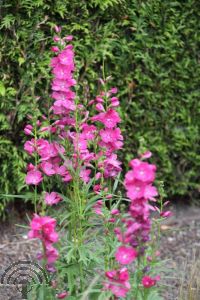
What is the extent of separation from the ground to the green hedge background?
281 mm

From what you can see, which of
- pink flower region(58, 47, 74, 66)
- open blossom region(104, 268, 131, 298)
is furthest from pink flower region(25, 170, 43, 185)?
open blossom region(104, 268, 131, 298)

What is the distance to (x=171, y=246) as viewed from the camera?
16.4ft

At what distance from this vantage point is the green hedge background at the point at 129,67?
457 centimetres

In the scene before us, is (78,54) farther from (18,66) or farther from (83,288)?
(83,288)

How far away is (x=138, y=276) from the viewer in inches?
101

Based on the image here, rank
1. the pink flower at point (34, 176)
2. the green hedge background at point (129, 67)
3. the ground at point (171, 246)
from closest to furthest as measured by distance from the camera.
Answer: the pink flower at point (34, 176) → the ground at point (171, 246) → the green hedge background at point (129, 67)

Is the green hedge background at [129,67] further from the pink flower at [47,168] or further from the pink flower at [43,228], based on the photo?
the pink flower at [43,228]

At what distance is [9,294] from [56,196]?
3.89 feet

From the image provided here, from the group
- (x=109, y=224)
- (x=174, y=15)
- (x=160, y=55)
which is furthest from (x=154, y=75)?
(x=109, y=224)

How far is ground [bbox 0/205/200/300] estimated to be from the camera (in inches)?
167

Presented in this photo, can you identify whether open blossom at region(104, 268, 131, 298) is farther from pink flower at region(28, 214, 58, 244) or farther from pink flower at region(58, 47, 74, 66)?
pink flower at region(58, 47, 74, 66)

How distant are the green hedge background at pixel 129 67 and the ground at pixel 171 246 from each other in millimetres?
281

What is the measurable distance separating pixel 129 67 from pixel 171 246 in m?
1.48

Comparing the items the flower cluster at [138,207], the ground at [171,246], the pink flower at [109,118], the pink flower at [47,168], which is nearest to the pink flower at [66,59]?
the pink flower at [109,118]
